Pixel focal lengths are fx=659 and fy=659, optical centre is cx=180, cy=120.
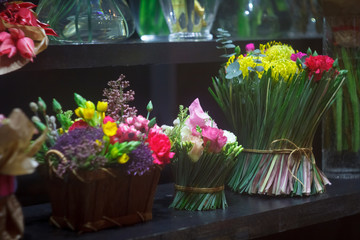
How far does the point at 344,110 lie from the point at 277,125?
0.36 meters

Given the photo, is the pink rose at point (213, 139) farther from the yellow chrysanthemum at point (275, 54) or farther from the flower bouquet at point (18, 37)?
the flower bouquet at point (18, 37)

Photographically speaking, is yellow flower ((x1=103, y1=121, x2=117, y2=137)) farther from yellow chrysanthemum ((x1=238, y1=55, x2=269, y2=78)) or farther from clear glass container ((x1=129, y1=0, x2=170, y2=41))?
clear glass container ((x1=129, y1=0, x2=170, y2=41))

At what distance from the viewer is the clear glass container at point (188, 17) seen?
66.8 inches

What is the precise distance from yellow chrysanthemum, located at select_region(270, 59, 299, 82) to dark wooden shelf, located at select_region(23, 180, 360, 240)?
0.30 m

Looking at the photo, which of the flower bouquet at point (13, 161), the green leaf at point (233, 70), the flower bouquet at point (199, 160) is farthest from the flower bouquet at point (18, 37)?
the green leaf at point (233, 70)

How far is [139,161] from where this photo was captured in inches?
50.5

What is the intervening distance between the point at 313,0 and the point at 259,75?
652 millimetres

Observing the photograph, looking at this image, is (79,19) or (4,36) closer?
(4,36)

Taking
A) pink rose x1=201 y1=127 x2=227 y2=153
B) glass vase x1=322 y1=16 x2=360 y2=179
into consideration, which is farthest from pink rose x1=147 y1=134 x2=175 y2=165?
glass vase x1=322 y1=16 x2=360 y2=179

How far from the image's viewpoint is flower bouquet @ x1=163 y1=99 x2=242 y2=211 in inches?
55.9

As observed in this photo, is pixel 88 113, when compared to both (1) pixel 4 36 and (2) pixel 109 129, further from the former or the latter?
(1) pixel 4 36

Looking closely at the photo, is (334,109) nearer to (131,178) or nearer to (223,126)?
(223,126)

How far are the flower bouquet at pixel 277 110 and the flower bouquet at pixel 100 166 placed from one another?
32cm

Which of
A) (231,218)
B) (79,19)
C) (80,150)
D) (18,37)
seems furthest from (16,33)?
(231,218)
